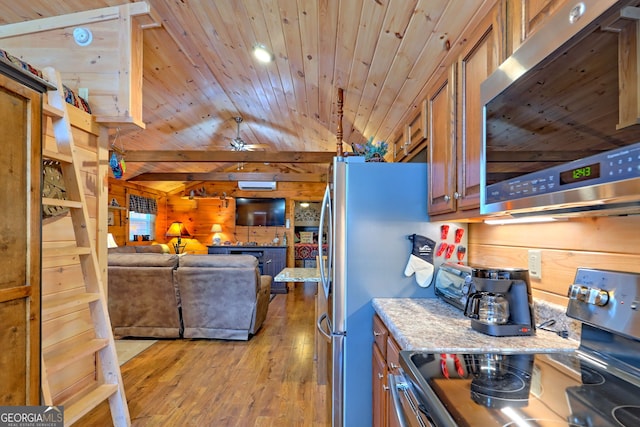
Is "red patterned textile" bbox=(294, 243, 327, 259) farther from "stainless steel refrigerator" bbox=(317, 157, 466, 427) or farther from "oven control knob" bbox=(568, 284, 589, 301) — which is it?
"oven control knob" bbox=(568, 284, 589, 301)

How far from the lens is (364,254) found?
5.90ft

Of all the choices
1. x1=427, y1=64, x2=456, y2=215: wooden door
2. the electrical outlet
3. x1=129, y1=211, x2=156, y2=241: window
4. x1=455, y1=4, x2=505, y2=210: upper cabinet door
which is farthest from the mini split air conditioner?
the electrical outlet

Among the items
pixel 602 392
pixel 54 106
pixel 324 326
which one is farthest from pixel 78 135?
pixel 602 392

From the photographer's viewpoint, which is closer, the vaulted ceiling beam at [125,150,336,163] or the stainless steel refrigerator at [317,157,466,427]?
the stainless steel refrigerator at [317,157,466,427]

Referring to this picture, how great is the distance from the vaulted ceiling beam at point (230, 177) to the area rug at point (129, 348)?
3.38 meters

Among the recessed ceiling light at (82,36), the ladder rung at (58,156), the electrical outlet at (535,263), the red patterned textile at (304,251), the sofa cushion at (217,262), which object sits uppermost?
the recessed ceiling light at (82,36)

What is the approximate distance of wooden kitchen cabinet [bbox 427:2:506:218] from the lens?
3.75 feet

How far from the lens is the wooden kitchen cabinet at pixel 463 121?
1.14 m

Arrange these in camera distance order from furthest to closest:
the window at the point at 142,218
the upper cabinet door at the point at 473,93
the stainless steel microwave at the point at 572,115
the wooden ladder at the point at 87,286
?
the window at the point at 142,218 → the wooden ladder at the point at 87,286 → the upper cabinet door at the point at 473,93 → the stainless steel microwave at the point at 572,115

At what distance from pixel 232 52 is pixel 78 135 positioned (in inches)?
56.2

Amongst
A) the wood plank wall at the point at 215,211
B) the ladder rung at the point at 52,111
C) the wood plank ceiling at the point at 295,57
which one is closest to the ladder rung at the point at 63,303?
the ladder rung at the point at 52,111

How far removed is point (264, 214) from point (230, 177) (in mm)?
1570

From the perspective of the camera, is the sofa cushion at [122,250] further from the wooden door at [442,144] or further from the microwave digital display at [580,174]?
the microwave digital display at [580,174]

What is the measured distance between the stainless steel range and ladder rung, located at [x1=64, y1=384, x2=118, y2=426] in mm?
1556
